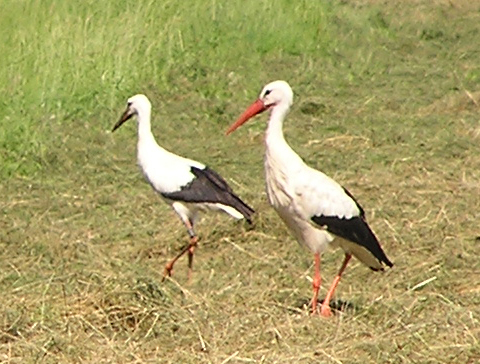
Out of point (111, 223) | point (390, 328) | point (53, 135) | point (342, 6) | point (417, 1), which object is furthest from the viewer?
point (417, 1)

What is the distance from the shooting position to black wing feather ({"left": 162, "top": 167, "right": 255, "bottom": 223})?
775 cm

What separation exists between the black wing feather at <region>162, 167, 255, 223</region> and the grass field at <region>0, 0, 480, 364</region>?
291 millimetres

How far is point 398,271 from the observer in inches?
277

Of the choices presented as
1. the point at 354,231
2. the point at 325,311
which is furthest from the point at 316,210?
the point at 325,311

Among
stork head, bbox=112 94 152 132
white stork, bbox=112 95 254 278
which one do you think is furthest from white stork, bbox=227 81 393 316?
stork head, bbox=112 94 152 132

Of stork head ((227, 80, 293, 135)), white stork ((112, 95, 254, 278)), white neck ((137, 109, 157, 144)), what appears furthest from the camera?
white neck ((137, 109, 157, 144))

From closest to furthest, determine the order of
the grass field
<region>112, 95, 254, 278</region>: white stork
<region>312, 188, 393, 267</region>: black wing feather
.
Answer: the grass field < <region>312, 188, 393, 267</region>: black wing feather < <region>112, 95, 254, 278</region>: white stork

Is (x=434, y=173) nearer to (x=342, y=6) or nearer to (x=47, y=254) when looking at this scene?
(x=47, y=254)

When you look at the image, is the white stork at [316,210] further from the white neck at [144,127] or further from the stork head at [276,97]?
the white neck at [144,127]

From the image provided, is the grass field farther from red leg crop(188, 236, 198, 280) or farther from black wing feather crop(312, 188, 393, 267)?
black wing feather crop(312, 188, 393, 267)

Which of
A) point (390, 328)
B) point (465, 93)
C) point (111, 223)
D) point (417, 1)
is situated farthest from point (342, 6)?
point (390, 328)

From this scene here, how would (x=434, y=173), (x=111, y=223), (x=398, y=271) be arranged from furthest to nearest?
(x=434, y=173) → (x=111, y=223) → (x=398, y=271)

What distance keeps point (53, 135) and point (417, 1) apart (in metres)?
8.94

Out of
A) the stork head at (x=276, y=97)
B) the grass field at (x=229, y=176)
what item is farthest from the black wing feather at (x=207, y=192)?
the stork head at (x=276, y=97)
